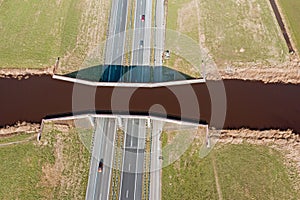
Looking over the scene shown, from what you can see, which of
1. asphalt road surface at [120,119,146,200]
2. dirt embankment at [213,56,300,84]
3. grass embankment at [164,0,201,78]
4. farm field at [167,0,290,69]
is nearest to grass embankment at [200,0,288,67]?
farm field at [167,0,290,69]

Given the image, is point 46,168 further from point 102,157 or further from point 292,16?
point 292,16

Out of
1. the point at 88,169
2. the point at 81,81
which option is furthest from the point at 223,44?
the point at 88,169

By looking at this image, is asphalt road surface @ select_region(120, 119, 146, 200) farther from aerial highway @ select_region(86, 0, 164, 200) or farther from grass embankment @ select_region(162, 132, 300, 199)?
grass embankment @ select_region(162, 132, 300, 199)

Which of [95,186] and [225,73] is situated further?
[225,73]

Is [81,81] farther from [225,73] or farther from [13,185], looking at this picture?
[225,73]

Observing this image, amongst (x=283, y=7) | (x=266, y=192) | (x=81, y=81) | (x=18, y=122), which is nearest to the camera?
(x=266, y=192)

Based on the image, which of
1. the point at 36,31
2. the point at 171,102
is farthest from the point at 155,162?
the point at 36,31
